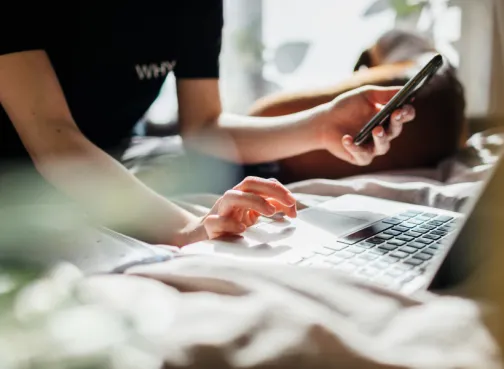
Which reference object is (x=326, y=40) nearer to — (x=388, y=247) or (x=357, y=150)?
(x=357, y=150)

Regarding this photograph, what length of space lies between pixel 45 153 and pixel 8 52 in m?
0.12

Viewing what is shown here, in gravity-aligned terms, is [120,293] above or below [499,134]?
above

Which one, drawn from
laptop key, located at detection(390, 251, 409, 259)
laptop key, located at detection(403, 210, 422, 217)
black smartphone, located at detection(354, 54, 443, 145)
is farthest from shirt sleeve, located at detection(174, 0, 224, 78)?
laptop key, located at detection(390, 251, 409, 259)

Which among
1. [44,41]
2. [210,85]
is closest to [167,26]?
[210,85]

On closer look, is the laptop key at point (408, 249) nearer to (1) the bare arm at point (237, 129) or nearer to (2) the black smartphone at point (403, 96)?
(2) the black smartphone at point (403, 96)

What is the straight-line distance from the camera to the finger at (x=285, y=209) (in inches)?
24.9

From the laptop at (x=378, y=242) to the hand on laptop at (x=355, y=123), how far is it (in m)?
0.09

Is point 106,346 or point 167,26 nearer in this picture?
point 106,346

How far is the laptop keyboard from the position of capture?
Answer: 48cm

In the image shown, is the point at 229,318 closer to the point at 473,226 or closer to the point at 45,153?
the point at 473,226

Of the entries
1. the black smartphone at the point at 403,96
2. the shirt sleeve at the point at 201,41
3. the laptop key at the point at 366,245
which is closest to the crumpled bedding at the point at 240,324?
the laptop key at the point at 366,245

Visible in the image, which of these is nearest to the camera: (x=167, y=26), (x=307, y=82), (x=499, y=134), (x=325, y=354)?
(x=325, y=354)

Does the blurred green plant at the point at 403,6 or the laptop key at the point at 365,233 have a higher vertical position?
the blurred green plant at the point at 403,6

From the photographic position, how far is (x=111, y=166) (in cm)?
72
